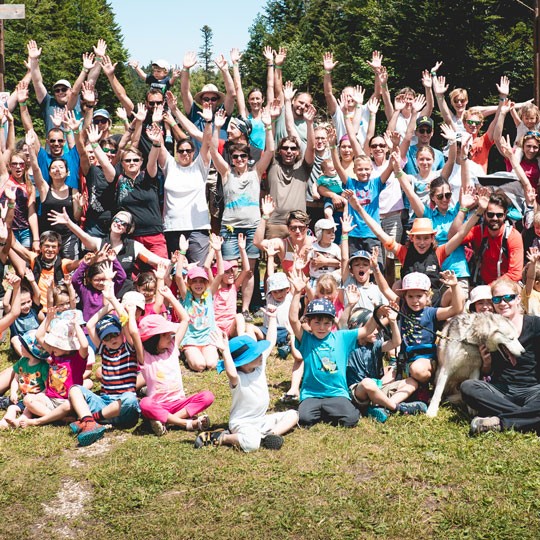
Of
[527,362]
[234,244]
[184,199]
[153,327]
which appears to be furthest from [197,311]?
[527,362]

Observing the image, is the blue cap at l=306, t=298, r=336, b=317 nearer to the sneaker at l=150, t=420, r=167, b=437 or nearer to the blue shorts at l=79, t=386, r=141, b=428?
the sneaker at l=150, t=420, r=167, b=437

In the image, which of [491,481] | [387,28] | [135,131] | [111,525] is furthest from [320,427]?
[387,28]

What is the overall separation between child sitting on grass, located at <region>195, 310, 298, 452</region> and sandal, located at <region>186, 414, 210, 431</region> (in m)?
0.26

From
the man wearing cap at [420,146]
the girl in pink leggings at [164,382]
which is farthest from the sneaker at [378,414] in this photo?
the man wearing cap at [420,146]

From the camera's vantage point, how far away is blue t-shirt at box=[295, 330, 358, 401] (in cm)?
728

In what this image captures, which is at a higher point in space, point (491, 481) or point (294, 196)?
point (294, 196)

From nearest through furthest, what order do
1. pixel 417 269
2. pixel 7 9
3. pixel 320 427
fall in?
1. pixel 320 427
2. pixel 417 269
3. pixel 7 9

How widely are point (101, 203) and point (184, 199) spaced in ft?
3.83

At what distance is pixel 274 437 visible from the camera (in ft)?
21.8

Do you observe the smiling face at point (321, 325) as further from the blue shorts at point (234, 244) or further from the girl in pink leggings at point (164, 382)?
the blue shorts at point (234, 244)

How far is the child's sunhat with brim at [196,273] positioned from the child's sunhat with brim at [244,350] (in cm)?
263

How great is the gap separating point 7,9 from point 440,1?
70.7ft

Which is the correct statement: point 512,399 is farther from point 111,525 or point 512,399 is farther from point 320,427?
point 111,525

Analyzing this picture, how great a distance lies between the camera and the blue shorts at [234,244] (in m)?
10.4
